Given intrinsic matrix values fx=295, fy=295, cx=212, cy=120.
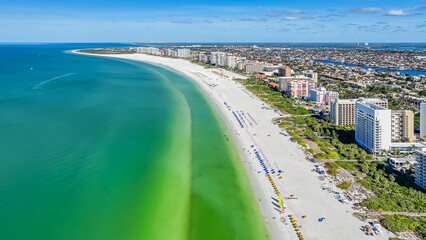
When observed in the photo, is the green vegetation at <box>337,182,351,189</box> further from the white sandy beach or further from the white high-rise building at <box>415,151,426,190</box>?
the white high-rise building at <box>415,151,426,190</box>

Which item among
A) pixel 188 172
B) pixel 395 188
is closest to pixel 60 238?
pixel 188 172

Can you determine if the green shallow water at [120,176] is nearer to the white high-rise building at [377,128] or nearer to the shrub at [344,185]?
the shrub at [344,185]

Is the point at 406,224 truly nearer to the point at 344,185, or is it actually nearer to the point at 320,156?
the point at 344,185

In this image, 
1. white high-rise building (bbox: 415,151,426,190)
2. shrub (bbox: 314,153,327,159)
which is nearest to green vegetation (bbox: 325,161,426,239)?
white high-rise building (bbox: 415,151,426,190)

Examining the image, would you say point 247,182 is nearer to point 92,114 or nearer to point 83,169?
point 83,169

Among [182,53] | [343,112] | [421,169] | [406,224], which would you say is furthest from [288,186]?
[182,53]
